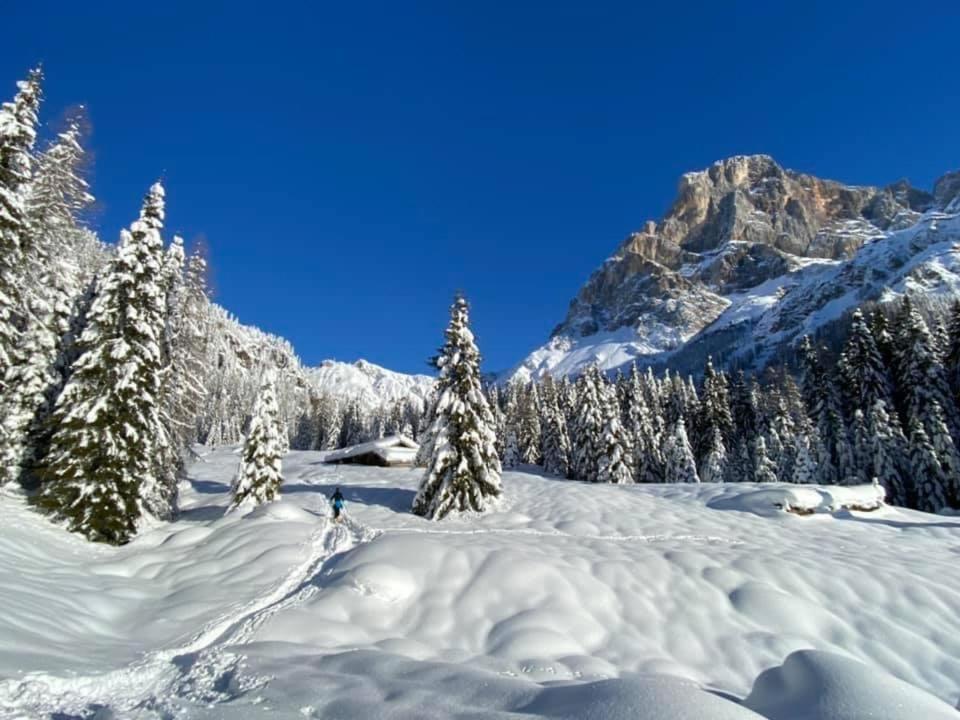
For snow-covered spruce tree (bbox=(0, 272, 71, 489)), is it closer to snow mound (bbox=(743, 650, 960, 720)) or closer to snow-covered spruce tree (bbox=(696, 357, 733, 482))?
snow mound (bbox=(743, 650, 960, 720))

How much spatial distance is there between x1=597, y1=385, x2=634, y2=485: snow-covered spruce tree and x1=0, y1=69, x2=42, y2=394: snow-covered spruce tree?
40.6 meters

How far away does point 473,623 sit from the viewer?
13094 millimetres

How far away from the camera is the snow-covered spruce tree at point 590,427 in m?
49.2

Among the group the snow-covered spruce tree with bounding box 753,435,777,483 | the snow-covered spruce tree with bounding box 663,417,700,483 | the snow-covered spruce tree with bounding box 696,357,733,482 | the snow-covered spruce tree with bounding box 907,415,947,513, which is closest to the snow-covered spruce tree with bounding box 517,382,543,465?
the snow-covered spruce tree with bounding box 696,357,733,482

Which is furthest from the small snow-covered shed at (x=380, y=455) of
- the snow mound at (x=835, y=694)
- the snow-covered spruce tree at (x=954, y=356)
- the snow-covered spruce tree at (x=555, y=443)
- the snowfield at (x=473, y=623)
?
the snow mound at (x=835, y=694)

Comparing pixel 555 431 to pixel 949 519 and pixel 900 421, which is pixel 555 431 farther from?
pixel 949 519

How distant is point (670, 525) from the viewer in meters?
25.7

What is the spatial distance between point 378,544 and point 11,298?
16.2 metres

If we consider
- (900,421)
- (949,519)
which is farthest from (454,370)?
(900,421)

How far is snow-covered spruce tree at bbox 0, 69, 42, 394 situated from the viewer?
17.6 meters

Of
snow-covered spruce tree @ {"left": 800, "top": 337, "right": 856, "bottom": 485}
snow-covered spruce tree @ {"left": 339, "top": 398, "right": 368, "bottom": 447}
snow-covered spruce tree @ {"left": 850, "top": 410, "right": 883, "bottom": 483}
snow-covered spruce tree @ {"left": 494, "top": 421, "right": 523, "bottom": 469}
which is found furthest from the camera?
snow-covered spruce tree @ {"left": 339, "top": 398, "right": 368, "bottom": 447}

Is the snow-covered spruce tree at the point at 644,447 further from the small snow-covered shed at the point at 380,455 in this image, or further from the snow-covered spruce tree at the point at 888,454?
the small snow-covered shed at the point at 380,455

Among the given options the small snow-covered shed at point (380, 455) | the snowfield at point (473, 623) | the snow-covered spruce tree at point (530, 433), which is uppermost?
the snow-covered spruce tree at point (530, 433)

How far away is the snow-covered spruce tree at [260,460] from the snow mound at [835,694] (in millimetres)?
25737
